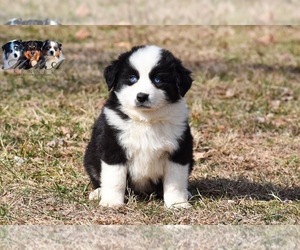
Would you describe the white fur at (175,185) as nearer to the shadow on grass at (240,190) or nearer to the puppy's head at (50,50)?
the shadow on grass at (240,190)

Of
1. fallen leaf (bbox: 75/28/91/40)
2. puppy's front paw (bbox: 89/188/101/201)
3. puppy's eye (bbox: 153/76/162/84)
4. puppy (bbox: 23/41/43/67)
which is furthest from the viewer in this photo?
fallen leaf (bbox: 75/28/91/40)

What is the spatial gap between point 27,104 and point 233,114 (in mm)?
2008

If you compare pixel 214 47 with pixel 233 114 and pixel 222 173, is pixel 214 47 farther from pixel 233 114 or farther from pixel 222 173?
pixel 222 173

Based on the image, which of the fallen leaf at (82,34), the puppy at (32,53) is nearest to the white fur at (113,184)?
the puppy at (32,53)

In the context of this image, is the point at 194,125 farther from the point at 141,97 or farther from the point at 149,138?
the point at 141,97

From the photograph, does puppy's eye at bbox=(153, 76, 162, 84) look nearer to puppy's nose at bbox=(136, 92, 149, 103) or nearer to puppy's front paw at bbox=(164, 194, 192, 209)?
puppy's nose at bbox=(136, 92, 149, 103)

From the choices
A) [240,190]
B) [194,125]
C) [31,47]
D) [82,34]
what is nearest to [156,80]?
[240,190]

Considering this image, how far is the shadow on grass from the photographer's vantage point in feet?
→ 19.3

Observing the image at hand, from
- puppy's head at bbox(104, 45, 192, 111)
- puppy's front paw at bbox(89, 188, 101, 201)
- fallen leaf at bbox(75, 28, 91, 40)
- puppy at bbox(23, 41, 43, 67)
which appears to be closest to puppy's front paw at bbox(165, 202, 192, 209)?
puppy's front paw at bbox(89, 188, 101, 201)

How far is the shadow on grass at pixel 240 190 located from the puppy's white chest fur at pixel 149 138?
1.69 feet

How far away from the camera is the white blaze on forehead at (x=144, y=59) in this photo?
530 cm

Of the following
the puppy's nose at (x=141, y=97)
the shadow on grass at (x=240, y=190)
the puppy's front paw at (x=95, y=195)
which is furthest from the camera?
the shadow on grass at (x=240, y=190)

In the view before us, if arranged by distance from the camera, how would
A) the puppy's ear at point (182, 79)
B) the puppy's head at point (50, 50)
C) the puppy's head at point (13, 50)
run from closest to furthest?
A: the puppy's ear at point (182, 79), the puppy's head at point (13, 50), the puppy's head at point (50, 50)

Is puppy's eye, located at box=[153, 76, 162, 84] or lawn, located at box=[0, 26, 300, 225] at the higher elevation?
puppy's eye, located at box=[153, 76, 162, 84]
